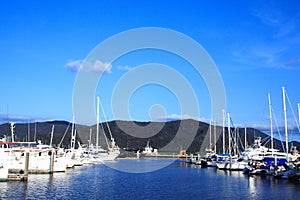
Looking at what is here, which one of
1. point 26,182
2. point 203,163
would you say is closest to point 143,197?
point 26,182

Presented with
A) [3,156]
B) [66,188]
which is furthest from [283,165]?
[3,156]

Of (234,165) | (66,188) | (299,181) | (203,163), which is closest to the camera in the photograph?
(66,188)

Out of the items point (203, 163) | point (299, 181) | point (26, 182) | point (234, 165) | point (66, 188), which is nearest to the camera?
point (66, 188)

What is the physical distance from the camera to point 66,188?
146 ft

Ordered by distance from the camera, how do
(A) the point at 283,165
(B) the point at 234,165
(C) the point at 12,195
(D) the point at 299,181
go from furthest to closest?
1. (B) the point at 234,165
2. (A) the point at 283,165
3. (D) the point at 299,181
4. (C) the point at 12,195

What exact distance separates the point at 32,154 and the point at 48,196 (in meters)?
30.0

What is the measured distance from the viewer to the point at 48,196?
37.7 metres

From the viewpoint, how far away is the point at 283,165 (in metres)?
63.5

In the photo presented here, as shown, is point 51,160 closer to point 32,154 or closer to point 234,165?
point 32,154

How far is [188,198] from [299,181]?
24384mm

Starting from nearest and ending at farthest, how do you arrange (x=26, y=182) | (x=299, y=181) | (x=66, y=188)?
(x=66, y=188) → (x=26, y=182) → (x=299, y=181)

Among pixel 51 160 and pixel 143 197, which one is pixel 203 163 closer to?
pixel 51 160

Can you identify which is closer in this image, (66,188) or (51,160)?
(66,188)

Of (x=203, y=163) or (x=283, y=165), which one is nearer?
(x=283, y=165)
